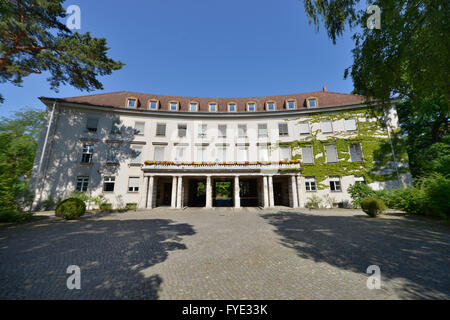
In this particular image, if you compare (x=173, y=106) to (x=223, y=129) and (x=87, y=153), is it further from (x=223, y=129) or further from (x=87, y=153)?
(x=87, y=153)

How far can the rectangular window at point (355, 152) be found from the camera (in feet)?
61.6

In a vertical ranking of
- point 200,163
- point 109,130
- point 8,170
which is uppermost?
point 109,130

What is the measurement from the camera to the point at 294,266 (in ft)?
14.7

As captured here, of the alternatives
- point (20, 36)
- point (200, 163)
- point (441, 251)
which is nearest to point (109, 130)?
point (20, 36)

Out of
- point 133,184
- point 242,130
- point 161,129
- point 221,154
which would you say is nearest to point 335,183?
point 242,130

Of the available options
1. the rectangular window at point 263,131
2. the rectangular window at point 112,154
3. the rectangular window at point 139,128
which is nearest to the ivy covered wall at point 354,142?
the rectangular window at point 263,131

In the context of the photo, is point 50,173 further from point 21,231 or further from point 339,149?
point 339,149

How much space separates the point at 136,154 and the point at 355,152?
26497 mm

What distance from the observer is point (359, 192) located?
16.8m

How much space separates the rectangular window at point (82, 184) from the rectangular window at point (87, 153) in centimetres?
211

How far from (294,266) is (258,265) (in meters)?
1.00

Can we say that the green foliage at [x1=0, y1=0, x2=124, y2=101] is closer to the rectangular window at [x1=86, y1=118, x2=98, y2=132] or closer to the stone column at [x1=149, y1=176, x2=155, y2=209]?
the rectangular window at [x1=86, y1=118, x2=98, y2=132]

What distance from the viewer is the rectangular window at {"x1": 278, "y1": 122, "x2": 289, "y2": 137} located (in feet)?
69.3

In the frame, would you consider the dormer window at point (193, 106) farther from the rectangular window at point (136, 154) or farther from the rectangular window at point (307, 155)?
the rectangular window at point (307, 155)
